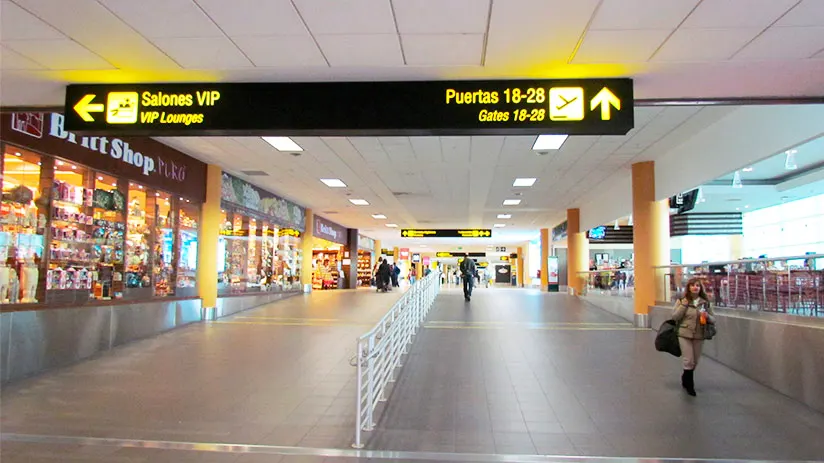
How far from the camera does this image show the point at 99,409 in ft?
17.1

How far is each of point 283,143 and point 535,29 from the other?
659 cm

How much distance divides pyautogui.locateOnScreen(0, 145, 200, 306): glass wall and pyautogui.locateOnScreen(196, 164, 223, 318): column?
0.44 m

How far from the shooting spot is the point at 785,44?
14.2 ft

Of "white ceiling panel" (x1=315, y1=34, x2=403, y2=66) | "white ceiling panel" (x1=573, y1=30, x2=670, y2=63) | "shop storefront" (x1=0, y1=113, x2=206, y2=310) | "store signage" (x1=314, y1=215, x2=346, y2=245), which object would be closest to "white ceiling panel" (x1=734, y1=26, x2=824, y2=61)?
"white ceiling panel" (x1=573, y1=30, x2=670, y2=63)

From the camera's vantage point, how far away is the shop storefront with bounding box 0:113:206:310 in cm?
674

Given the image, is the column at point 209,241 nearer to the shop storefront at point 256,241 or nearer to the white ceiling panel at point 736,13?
the shop storefront at point 256,241

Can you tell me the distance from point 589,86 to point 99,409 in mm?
5493

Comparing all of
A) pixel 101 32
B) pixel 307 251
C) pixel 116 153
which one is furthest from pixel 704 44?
pixel 307 251

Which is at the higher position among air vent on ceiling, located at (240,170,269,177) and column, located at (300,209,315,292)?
air vent on ceiling, located at (240,170,269,177)

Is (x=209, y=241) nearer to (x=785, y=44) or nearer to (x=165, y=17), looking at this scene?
(x=165, y=17)

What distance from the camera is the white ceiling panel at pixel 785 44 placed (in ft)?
13.5

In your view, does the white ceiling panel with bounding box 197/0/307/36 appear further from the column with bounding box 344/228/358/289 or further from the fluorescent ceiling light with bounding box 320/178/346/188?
the column with bounding box 344/228/358/289

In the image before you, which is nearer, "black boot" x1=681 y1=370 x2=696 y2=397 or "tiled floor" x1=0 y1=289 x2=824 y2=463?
"tiled floor" x1=0 y1=289 x2=824 y2=463

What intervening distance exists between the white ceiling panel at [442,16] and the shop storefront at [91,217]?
5.35 meters
